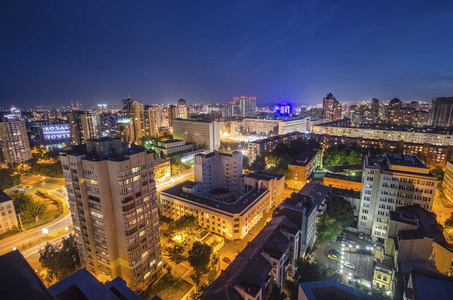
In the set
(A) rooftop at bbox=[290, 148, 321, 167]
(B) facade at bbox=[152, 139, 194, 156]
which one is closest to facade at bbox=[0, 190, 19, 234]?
(B) facade at bbox=[152, 139, 194, 156]

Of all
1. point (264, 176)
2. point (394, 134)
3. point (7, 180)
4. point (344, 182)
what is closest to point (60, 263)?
point (264, 176)

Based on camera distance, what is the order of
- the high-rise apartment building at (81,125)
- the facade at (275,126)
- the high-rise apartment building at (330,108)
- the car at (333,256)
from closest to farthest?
the car at (333,256) → the high-rise apartment building at (81,125) → the facade at (275,126) → the high-rise apartment building at (330,108)

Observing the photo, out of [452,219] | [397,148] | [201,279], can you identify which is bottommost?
[201,279]

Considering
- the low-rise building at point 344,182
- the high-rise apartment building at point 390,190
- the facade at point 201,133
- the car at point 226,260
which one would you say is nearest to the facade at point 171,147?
the facade at point 201,133

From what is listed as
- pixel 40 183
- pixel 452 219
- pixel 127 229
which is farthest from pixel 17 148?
pixel 452 219

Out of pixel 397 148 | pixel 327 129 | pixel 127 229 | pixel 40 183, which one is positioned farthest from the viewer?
pixel 327 129

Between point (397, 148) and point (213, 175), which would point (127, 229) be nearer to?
point (213, 175)

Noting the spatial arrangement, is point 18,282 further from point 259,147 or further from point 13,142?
point 13,142

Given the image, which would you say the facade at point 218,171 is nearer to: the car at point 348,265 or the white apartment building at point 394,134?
the car at point 348,265
